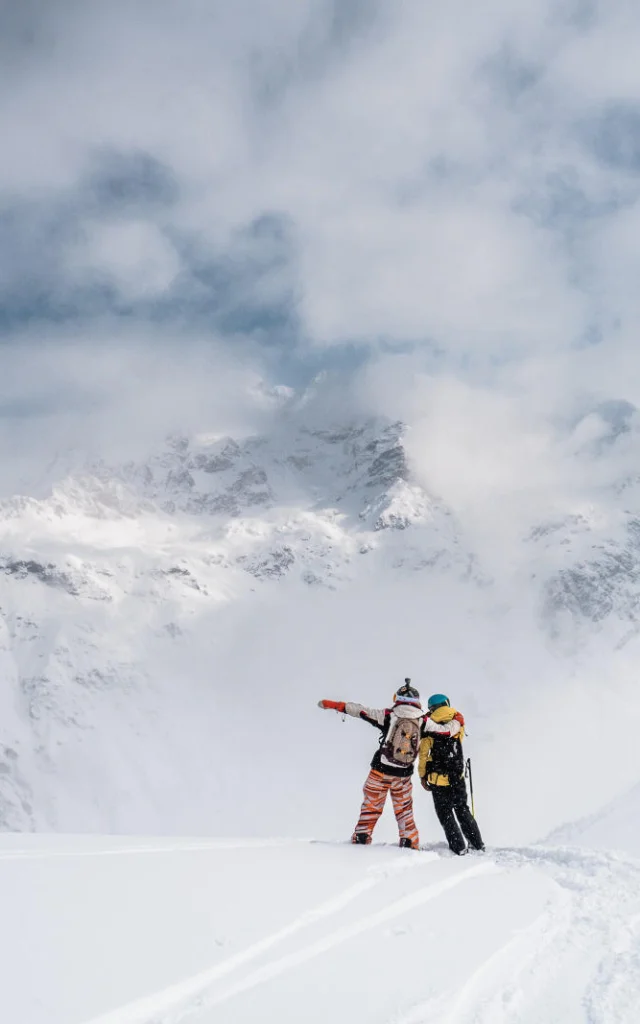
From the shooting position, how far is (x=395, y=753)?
11.1m

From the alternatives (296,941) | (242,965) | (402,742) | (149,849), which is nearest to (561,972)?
(296,941)

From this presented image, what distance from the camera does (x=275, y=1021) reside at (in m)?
4.16

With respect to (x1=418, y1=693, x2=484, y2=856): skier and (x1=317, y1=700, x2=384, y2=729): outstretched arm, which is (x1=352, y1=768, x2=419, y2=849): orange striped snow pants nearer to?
(x1=418, y1=693, x2=484, y2=856): skier

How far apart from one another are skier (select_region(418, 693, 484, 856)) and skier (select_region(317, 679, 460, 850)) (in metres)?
0.10

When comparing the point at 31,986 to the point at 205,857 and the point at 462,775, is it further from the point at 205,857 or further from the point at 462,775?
the point at 462,775

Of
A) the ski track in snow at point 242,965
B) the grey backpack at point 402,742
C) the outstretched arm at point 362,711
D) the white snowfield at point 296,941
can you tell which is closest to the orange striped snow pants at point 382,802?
the grey backpack at point 402,742

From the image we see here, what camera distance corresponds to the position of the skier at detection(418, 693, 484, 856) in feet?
35.5

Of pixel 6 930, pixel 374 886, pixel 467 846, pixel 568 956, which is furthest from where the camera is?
pixel 467 846

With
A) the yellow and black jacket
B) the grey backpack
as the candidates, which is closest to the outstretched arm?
the grey backpack

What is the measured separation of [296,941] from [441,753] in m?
6.07

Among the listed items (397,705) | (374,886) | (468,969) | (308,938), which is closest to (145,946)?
(308,938)

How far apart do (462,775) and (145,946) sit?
23.3ft

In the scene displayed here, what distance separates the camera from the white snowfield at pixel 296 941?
432 centimetres

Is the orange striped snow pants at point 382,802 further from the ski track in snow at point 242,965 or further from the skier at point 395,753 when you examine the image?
the ski track in snow at point 242,965
